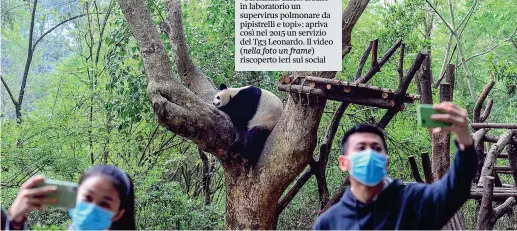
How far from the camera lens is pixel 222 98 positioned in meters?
6.83

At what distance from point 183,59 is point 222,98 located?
0.64 meters

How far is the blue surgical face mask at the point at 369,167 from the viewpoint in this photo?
88.5 inches

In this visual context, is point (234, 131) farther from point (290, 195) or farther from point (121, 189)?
point (121, 189)

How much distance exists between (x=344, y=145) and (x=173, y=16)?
4.10 meters

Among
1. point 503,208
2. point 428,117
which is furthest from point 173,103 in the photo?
point 428,117

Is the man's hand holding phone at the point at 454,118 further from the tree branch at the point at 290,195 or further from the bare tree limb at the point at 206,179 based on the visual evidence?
the bare tree limb at the point at 206,179

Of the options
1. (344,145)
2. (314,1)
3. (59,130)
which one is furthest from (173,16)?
(344,145)

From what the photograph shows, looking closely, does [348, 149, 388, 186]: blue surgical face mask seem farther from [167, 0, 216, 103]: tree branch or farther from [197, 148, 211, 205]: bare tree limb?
[197, 148, 211, 205]: bare tree limb

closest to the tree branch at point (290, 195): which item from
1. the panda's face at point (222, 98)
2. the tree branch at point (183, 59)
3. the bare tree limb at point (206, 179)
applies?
the panda's face at point (222, 98)

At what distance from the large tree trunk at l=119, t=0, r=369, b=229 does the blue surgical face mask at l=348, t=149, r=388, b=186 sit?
10.9 feet

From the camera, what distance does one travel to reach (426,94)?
6.02m

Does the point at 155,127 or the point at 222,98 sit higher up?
the point at 222,98

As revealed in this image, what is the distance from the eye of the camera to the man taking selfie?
2.17 m

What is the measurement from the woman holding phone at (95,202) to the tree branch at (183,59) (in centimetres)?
416
